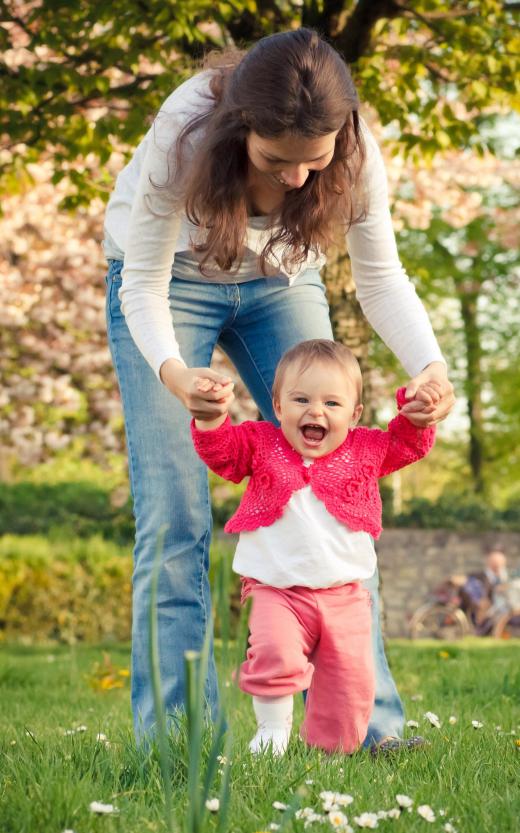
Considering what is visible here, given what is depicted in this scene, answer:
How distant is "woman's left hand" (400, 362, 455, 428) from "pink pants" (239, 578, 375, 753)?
0.48 metres

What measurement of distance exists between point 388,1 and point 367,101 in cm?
59

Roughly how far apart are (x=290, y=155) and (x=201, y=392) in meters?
0.58

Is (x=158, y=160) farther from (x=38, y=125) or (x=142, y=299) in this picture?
(x=38, y=125)

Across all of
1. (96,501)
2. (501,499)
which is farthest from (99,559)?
(501,499)

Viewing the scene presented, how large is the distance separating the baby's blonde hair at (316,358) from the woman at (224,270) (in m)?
0.16

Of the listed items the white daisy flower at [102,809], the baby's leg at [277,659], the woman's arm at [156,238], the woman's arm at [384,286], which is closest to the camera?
the white daisy flower at [102,809]

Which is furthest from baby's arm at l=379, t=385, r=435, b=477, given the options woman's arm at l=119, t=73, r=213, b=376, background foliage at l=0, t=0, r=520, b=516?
background foliage at l=0, t=0, r=520, b=516

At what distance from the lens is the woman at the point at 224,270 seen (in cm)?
239

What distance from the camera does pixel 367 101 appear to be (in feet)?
19.8

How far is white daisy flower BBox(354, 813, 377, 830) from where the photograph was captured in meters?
1.81

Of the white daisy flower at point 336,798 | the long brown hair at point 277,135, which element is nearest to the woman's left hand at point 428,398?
the long brown hair at point 277,135

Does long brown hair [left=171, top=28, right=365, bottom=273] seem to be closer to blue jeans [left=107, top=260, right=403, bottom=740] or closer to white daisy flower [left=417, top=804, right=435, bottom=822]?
blue jeans [left=107, top=260, right=403, bottom=740]

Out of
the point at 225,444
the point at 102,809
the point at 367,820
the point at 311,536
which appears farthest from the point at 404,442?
the point at 102,809

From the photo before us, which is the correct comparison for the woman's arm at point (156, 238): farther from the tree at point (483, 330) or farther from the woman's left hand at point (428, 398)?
the tree at point (483, 330)
